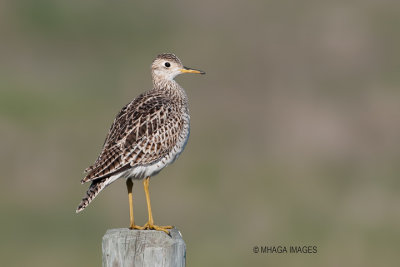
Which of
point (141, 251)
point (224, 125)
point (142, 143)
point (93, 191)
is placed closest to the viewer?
point (141, 251)

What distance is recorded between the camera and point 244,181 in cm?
2381

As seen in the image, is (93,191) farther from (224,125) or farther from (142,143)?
(224,125)

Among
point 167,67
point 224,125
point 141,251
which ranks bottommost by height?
point 141,251

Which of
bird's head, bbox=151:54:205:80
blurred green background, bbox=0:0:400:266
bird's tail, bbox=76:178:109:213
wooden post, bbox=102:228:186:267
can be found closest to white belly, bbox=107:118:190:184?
bird's tail, bbox=76:178:109:213

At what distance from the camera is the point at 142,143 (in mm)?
10281

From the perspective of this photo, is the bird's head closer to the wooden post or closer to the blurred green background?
the wooden post

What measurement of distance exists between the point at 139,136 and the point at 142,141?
6 cm

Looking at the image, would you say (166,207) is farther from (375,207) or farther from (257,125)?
(257,125)

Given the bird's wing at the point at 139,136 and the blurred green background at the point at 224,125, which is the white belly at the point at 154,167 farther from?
the blurred green background at the point at 224,125

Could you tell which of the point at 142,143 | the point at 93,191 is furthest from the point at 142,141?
the point at 93,191

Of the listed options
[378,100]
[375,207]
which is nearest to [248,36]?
[378,100]

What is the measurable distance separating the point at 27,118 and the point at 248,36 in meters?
12.7

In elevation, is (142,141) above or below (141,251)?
above

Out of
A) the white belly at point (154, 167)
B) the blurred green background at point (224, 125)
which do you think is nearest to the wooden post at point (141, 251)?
the white belly at point (154, 167)
